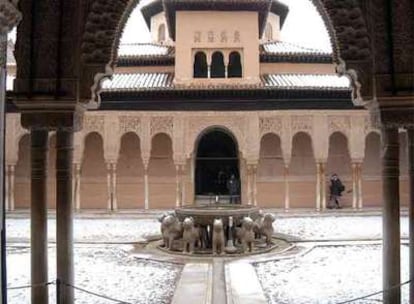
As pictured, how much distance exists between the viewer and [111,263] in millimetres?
11148

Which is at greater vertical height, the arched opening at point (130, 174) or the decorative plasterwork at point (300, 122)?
the decorative plasterwork at point (300, 122)

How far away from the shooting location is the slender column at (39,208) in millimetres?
5719

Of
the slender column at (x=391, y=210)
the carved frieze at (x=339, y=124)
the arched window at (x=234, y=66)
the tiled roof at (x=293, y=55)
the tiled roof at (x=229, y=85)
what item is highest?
the tiled roof at (x=293, y=55)

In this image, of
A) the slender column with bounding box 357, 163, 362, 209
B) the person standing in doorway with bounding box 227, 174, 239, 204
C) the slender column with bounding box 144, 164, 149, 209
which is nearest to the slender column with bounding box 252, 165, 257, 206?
the person standing in doorway with bounding box 227, 174, 239, 204

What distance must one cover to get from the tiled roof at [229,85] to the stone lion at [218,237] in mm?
13100

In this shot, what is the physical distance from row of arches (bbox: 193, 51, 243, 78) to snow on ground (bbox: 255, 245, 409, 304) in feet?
49.0

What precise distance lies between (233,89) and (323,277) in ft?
51.0

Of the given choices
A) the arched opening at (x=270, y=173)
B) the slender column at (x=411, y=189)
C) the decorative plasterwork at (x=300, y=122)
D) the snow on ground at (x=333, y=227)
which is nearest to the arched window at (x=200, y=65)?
the arched opening at (x=270, y=173)

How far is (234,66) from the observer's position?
87.1 feet

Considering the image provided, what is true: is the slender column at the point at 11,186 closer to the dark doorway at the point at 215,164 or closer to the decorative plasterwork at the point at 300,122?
the dark doorway at the point at 215,164

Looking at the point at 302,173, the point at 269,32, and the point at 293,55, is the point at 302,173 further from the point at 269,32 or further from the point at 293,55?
the point at 269,32

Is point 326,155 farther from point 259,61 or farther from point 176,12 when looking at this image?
point 176,12

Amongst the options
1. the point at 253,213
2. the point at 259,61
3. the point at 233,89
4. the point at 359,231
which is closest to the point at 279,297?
the point at 253,213

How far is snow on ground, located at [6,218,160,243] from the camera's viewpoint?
1500 cm
